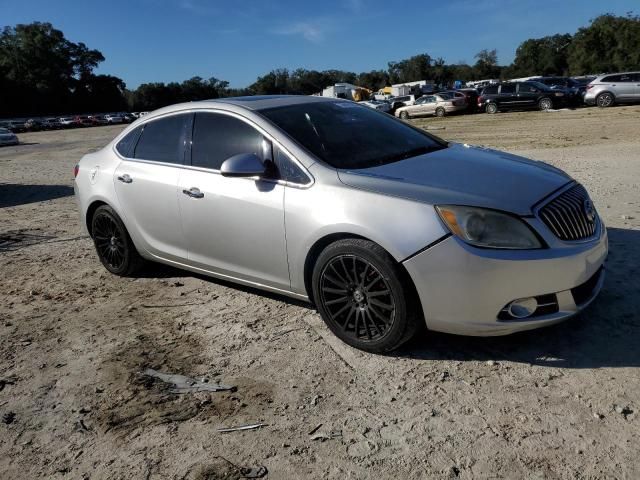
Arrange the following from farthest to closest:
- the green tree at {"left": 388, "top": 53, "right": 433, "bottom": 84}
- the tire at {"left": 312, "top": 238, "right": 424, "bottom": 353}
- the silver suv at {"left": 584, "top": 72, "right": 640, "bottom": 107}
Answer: the green tree at {"left": 388, "top": 53, "right": 433, "bottom": 84}
the silver suv at {"left": 584, "top": 72, "right": 640, "bottom": 107}
the tire at {"left": 312, "top": 238, "right": 424, "bottom": 353}

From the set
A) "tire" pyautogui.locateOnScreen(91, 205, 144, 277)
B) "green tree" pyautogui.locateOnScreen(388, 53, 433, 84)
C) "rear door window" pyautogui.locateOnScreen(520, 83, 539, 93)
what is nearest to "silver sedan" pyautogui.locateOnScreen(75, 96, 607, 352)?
"tire" pyautogui.locateOnScreen(91, 205, 144, 277)

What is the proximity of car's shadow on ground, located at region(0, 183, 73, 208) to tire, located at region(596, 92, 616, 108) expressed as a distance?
22.9m

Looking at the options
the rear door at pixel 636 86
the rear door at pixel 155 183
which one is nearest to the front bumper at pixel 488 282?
the rear door at pixel 155 183

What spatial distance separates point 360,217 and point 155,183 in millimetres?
2077

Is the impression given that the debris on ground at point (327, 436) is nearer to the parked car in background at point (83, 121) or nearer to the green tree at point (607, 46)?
the parked car in background at point (83, 121)

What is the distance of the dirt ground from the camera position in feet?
8.29

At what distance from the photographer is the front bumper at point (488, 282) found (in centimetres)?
297

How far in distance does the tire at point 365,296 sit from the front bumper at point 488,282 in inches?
4.4

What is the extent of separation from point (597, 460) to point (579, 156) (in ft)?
32.8

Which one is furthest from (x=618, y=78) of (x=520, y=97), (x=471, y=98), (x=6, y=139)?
(x=6, y=139)

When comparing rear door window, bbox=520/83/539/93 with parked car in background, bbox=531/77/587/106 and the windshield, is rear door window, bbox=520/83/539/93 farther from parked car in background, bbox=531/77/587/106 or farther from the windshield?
the windshield

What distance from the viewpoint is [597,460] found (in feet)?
7.80

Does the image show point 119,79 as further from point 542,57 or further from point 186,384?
point 186,384

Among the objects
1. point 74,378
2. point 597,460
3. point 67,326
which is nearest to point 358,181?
point 597,460
